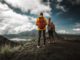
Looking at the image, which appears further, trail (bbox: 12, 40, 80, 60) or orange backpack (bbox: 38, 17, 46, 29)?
orange backpack (bbox: 38, 17, 46, 29)

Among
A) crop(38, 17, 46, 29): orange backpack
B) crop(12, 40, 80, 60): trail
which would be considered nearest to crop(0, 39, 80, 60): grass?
crop(12, 40, 80, 60): trail

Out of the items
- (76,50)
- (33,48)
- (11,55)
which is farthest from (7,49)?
(76,50)

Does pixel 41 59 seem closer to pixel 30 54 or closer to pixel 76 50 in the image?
pixel 30 54

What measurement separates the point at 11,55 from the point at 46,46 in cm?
210

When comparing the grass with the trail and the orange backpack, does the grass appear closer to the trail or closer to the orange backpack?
the trail

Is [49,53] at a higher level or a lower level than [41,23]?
lower

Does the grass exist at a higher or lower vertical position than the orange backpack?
lower

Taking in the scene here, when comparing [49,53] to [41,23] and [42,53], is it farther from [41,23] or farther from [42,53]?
[41,23]

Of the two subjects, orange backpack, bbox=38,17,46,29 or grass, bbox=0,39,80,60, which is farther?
orange backpack, bbox=38,17,46,29

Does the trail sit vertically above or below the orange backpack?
below

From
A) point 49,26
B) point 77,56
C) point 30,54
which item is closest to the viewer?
point 77,56

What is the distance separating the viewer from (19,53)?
512 inches

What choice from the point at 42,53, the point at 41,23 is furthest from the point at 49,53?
the point at 41,23

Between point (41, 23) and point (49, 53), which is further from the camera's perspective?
point (41, 23)
